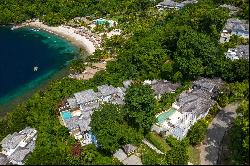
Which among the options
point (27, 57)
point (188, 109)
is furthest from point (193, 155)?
point (27, 57)

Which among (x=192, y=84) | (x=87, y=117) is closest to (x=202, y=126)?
(x=192, y=84)

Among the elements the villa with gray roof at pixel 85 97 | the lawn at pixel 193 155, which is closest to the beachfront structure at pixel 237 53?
the lawn at pixel 193 155

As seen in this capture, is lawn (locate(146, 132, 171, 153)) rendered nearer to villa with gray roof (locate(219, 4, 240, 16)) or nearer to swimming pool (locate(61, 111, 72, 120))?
swimming pool (locate(61, 111, 72, 120))

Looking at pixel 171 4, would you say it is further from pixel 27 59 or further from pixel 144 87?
pixel 144 87

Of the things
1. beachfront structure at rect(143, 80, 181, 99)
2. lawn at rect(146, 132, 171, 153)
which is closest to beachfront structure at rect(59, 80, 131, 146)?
beachfront structure at rect(143, 80, 181, 99)

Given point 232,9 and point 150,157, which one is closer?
point 150,157

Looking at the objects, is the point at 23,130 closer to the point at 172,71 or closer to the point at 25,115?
the point at 25,115
